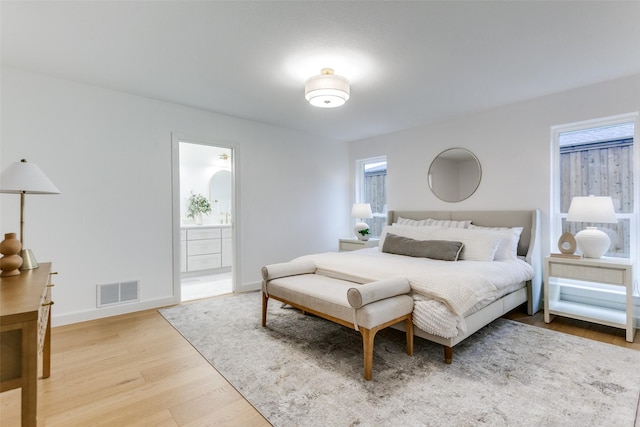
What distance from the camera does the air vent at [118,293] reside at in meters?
3.25

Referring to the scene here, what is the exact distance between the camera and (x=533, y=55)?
2.52 meters

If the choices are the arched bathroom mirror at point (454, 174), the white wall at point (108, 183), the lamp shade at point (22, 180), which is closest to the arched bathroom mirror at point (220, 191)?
the white wall at point (108, 183)

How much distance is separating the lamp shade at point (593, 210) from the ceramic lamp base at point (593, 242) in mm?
197

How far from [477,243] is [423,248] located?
55cm

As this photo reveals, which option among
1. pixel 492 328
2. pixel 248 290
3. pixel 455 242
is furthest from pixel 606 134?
pixel 248 290

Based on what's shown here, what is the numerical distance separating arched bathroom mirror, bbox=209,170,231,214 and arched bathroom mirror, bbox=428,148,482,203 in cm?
414

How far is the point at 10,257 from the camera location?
1.64m

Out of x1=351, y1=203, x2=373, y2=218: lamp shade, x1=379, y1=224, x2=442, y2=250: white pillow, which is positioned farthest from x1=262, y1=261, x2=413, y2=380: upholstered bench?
→ x1=351, y1=203, x2=373, y2=218: lamp shade

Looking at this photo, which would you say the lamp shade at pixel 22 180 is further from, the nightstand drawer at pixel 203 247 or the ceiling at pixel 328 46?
the nightstand drawer at pixel 203 247

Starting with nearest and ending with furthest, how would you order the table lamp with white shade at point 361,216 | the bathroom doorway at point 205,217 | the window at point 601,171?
1. the window at point 601,171
2. the table lamp with white shade at point 361,216
3. the bathroom doorway at point 205,217

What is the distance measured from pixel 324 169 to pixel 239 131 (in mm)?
1663

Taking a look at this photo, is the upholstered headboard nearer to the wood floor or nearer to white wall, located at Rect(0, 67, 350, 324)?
the wood floor

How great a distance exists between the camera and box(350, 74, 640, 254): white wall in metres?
3.11

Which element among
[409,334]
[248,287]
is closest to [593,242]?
[409,334]
